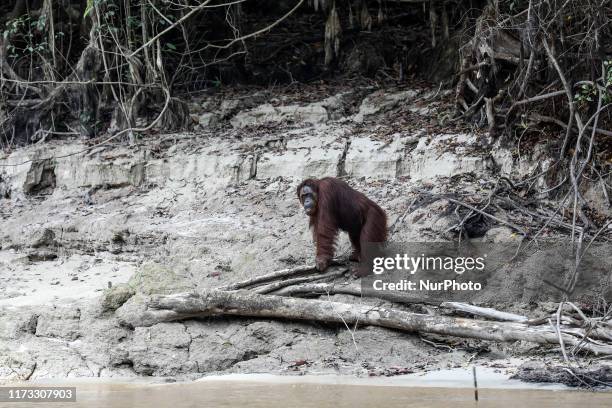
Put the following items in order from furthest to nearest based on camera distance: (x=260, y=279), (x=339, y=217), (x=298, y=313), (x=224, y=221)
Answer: (x=224, y=221)
(x=339, y=217)
(x=260, y=279)
(x=298, y=313)

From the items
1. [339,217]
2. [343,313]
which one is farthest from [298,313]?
[339,217]

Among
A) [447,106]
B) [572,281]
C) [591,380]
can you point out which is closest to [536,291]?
[572,281]

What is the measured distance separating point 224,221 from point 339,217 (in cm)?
189

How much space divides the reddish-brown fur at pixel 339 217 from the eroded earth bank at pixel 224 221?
371 millimetres

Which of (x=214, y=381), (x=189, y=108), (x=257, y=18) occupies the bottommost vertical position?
(x=214, y=381)

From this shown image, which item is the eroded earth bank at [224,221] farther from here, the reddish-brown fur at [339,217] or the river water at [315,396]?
the river water at [315,396]

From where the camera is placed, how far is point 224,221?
9992 millimetres

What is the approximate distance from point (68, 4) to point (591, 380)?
9.61 metres

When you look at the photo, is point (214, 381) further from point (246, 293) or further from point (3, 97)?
point (3, 97)

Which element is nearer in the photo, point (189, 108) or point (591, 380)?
point (591, 380)

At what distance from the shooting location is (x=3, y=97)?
12.8 m

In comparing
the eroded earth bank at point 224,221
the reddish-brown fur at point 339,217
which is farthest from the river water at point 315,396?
the reddish-brown fur at point 339,217

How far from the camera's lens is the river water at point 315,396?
18.9 ft

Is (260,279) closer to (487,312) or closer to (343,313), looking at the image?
(343,313)
